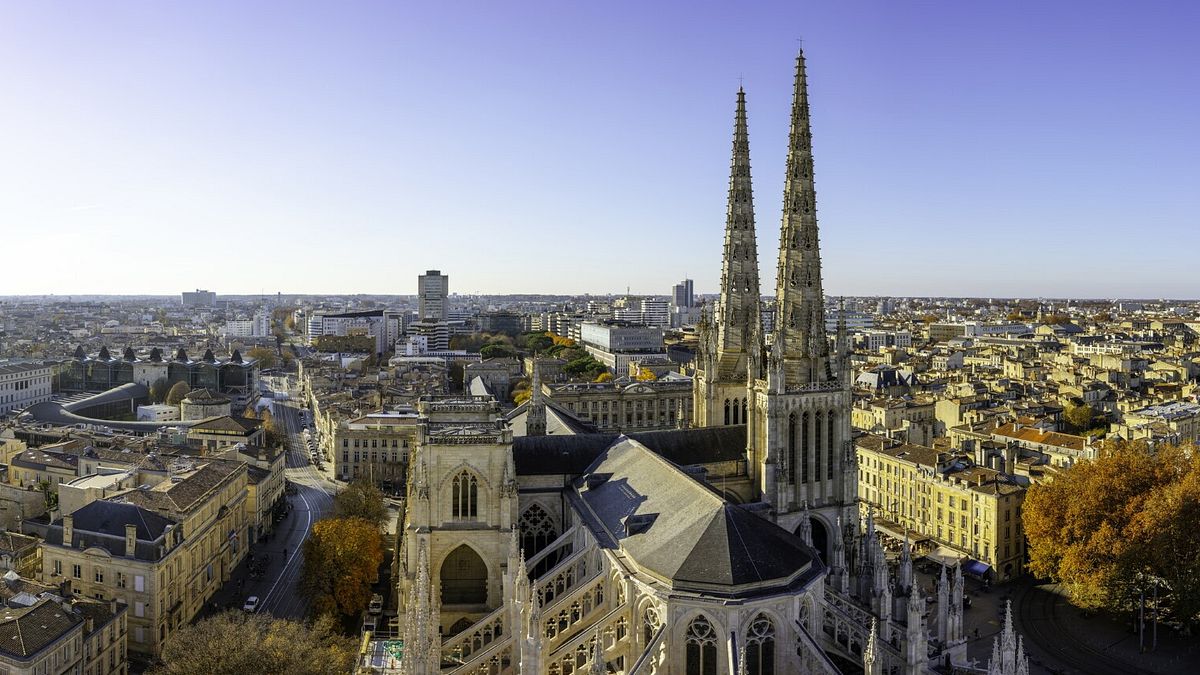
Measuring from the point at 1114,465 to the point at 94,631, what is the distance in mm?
59111

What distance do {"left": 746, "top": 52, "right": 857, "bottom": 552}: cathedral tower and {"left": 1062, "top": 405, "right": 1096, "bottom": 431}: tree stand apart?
70.1 meters

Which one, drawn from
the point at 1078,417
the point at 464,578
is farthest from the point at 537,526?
the point at 1078,417

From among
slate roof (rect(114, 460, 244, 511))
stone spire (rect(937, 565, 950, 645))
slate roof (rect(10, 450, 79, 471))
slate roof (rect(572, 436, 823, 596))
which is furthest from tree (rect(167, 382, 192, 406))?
stone spire (rect(937, 565, 950, 645))

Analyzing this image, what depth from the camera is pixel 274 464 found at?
76.7m

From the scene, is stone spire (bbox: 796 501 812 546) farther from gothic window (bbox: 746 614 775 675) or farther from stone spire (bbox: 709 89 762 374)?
gothic window (bbox: 746 614 775 675)

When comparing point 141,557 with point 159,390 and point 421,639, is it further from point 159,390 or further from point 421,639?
point 159,390

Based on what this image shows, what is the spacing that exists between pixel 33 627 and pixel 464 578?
1930 centimetres

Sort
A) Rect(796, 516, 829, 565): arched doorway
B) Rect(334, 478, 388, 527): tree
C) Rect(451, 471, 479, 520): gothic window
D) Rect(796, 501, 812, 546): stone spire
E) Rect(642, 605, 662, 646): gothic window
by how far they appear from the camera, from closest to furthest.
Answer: Rect(642, 605, 662, 646): gothic window, Rect(451, 471, 479, 520): gothic window, Rect(796, 501, 812, 546): stone spire, Rect(796, 516, 829, 565): arched doorway, Rect(334, 478, 388, 527): tree

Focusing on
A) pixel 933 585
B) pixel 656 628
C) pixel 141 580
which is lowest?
pixel 933 585

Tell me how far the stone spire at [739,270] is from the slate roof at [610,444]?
4.69m

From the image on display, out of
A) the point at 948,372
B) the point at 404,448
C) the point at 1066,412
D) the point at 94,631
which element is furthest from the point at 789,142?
the point at 948,372

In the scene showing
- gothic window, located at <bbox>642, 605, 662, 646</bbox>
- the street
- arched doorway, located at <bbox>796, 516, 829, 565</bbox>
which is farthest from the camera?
the street

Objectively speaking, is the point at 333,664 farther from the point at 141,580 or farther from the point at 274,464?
the point at 274,464

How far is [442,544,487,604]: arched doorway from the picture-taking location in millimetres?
42938
